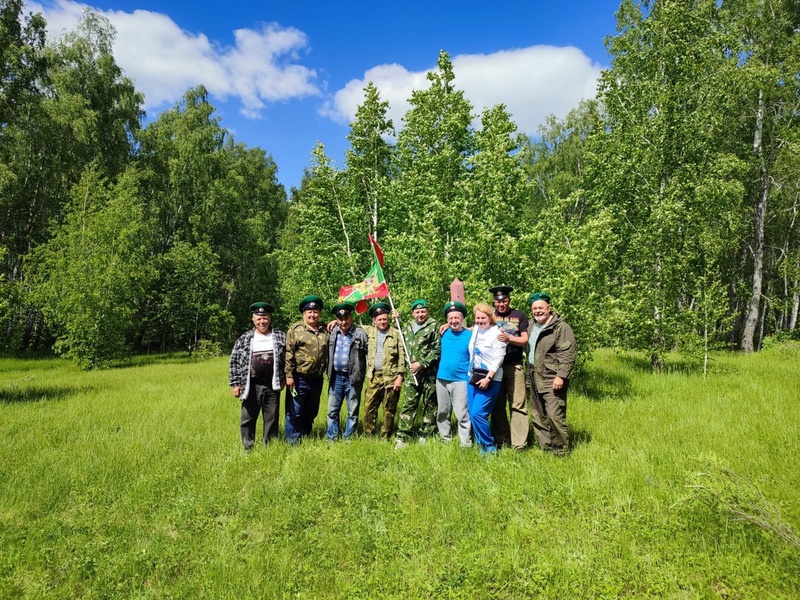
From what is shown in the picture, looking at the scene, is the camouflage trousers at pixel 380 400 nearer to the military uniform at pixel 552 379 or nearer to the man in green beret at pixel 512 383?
the man in green beret at pixel 512 383

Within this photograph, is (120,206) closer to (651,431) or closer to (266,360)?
(266,360)

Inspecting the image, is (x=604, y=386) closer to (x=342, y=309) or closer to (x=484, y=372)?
(x=484, y=372)

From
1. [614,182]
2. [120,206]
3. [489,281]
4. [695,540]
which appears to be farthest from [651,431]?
[120,206]

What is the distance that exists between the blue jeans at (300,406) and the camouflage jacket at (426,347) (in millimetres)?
1505

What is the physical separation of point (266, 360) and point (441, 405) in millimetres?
2606

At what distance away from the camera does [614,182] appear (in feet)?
46.6

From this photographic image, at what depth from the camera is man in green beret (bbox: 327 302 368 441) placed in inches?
260

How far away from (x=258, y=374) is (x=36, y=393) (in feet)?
32.9

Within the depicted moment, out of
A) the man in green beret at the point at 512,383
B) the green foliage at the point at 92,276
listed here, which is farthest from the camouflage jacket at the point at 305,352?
the green foliage at the point at 92,276

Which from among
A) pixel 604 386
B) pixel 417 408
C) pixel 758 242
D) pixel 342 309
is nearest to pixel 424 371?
pixel 417 408

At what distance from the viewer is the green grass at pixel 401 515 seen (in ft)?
11.2

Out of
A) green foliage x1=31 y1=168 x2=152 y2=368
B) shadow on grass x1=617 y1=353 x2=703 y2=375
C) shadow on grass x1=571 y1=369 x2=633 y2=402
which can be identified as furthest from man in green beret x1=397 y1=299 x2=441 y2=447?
green foliage x1=31 y1=168 x2=152 y2=368

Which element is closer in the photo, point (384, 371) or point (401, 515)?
point (401, 515)

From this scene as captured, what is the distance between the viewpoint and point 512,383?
6.08 metres
